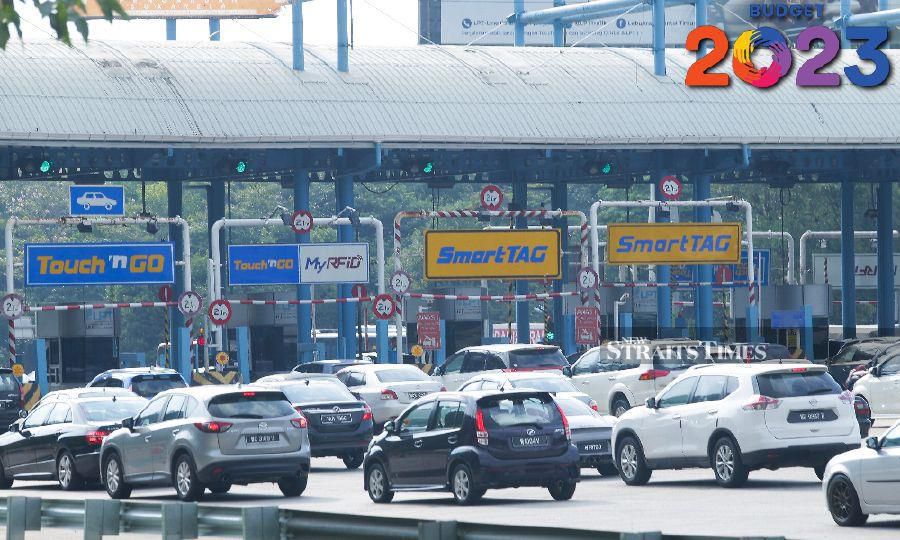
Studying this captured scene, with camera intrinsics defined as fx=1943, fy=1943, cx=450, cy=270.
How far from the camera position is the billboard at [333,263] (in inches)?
1786

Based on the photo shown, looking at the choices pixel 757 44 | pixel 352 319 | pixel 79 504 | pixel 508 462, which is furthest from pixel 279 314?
A: pixel 79 504

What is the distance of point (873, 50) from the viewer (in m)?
57.0

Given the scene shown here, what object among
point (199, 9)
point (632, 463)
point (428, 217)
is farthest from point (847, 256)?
point (632, 463)

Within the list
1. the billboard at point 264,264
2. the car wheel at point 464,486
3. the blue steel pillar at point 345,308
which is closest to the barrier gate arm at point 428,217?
the billboard at point 264,264

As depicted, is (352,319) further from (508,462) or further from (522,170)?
(508,462)

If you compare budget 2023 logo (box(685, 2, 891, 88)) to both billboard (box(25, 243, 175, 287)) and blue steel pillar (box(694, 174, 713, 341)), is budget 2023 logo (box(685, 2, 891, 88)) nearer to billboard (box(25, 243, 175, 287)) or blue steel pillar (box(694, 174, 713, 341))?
blue steel pillar (box(694, 174, 713, 341))

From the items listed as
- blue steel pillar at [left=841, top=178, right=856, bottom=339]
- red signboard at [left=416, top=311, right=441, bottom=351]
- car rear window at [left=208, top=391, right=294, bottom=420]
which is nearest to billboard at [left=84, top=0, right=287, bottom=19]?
blue steel pillar at [left=841, top=178, right=856, bottom=339]

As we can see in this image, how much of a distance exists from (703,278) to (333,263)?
482 inches

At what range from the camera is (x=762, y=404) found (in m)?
22.6

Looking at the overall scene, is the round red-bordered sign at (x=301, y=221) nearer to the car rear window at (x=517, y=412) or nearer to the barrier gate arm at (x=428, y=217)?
the barrier gate arm at (x=428, y=217)

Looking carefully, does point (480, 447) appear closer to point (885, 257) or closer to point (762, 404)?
point (762, 404)

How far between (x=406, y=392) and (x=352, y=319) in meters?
15.3

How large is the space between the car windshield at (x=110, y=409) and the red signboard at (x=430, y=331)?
17239mm

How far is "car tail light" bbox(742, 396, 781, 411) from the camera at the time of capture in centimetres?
2256
